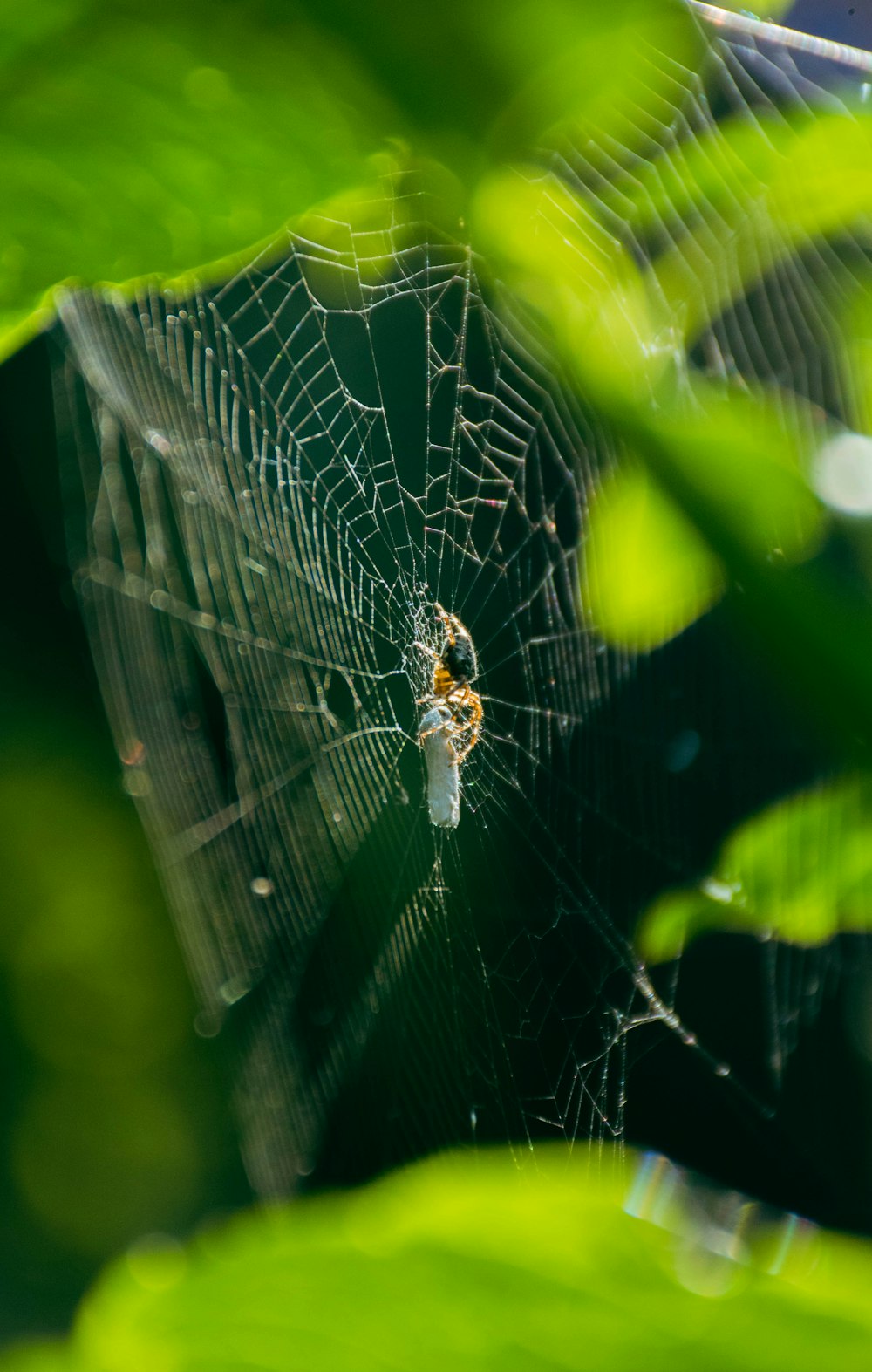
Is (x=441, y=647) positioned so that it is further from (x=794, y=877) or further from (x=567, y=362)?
(x=567, y=362)

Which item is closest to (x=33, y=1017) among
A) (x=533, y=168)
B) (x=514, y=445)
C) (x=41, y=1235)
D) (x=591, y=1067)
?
(x=41, y=1235)

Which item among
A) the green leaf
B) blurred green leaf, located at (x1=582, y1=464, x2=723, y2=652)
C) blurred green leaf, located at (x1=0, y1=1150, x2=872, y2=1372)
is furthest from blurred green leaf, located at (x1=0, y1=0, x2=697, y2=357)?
blurred green leaf, located at (x1=582, y1=464, x2=723, y2=652)

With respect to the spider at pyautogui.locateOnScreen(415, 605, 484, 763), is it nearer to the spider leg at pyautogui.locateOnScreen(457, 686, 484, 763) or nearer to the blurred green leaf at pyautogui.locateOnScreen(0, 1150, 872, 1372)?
the spider leg at pyautogui.locateOnScreen(457, 686, 484, 763)

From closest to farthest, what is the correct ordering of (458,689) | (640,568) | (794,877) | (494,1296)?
(494,1296) < (794,877) < (640,568) < (458,689)

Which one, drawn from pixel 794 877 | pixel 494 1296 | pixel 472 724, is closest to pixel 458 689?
Result: pixel 472 724

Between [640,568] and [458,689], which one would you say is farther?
[458,689]

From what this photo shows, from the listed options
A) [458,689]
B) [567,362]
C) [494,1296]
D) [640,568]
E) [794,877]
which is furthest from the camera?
[458,689]
